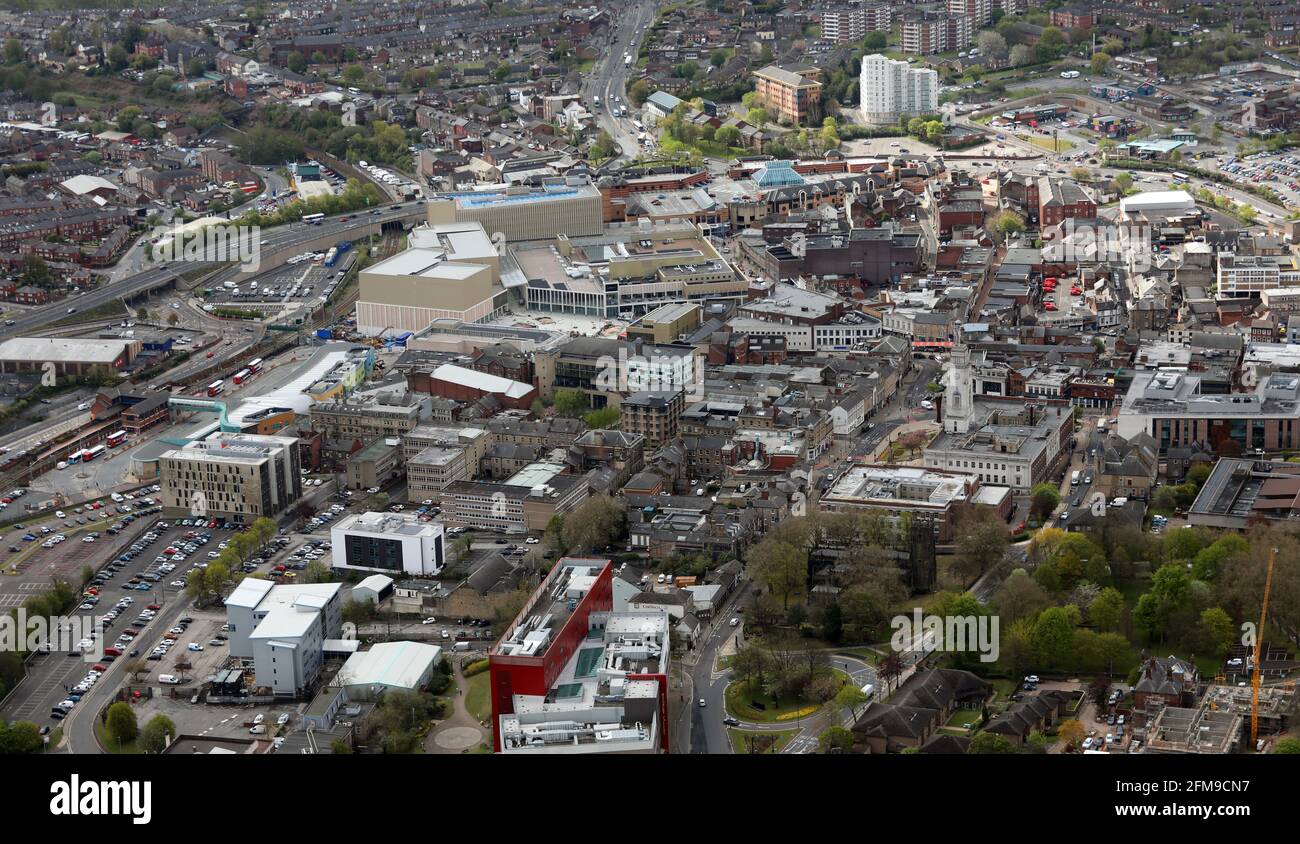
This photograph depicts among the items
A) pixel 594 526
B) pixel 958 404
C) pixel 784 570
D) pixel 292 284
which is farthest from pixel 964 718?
Result: pixel 292 284

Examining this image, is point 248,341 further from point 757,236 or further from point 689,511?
point 689,511

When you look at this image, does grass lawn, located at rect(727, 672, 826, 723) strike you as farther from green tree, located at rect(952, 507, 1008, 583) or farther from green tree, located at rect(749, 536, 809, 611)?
green tree, located at rect(952, 507, 1008, 583)

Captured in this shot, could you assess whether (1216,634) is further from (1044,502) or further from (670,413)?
(670,413)

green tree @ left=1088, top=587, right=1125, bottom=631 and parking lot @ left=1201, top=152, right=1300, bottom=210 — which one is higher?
parking lot @ left=1201, top=152, right=1300, bottom=210

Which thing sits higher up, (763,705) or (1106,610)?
(1106,610)

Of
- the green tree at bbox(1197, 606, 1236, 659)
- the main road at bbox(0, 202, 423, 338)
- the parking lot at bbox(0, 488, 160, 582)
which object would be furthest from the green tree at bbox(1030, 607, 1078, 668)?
the main road at bbox(0, 202, 423, 338)
